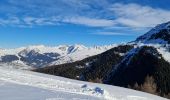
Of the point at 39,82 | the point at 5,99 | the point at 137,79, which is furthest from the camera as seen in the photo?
the point at 137,79

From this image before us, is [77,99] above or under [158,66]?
under

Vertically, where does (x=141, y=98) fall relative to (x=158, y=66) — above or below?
below

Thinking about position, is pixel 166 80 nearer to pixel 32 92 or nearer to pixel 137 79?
pixel 137 79

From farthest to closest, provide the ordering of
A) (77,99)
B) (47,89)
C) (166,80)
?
(166,80) → (47,89) → (77,99)

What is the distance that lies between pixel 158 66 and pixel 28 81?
17660 cm

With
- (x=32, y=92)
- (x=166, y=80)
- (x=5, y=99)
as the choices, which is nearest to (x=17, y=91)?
(x=32, y=92)

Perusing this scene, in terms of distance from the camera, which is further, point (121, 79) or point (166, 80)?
point (121, 79)

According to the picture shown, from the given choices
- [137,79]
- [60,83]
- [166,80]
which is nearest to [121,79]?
[137,79]

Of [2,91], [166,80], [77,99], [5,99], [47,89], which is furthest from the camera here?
[166,80]

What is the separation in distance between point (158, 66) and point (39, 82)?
17670cm

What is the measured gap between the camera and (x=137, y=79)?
616ft

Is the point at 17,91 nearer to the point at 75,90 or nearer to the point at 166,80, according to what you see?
the point at 75,90

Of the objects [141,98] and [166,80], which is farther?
[166,80]

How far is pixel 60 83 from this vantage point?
2134cm
